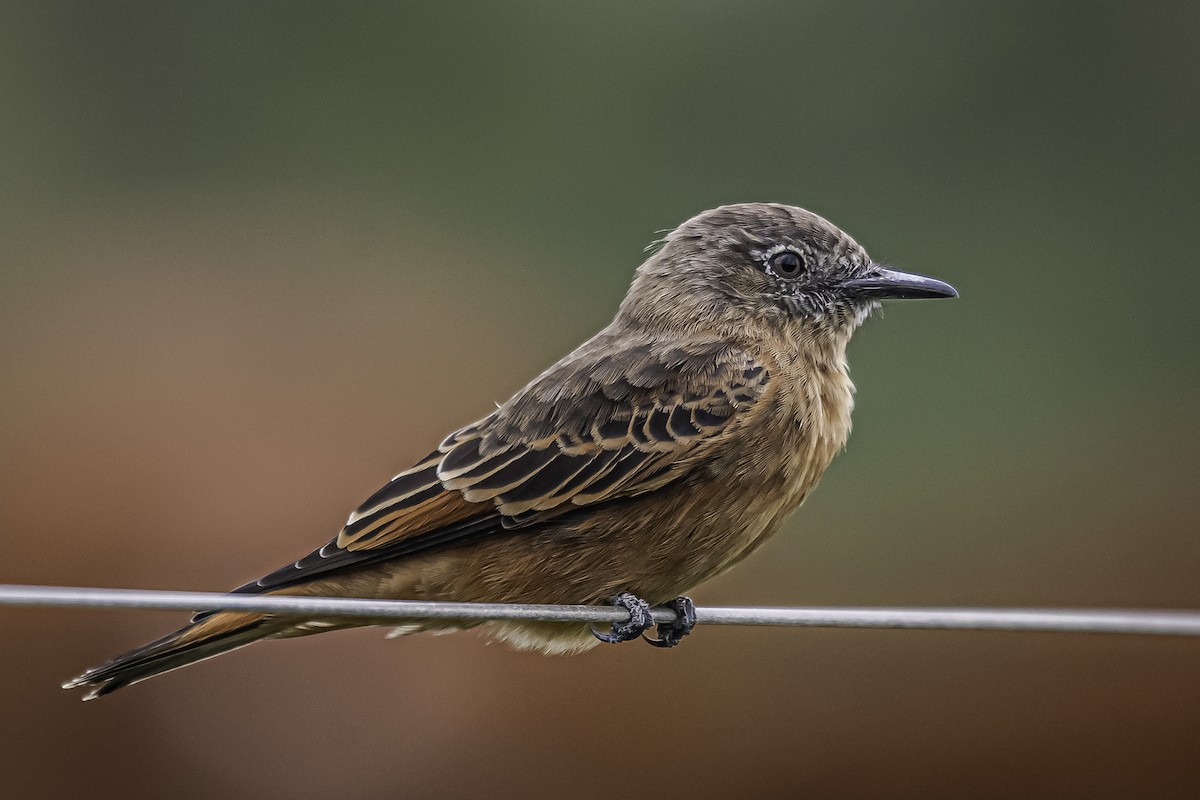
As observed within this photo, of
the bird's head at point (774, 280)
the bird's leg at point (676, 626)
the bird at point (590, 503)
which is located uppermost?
the bird's head at point (774, 280)

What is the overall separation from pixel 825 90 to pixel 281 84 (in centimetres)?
437

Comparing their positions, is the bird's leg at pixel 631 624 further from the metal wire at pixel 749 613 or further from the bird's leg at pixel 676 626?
the metal wire at pixel 749 613

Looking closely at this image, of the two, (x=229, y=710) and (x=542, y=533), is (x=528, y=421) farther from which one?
(x=229, y=710)

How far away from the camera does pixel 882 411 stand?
9.80m

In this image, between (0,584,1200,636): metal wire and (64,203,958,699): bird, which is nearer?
(0,584,1200,636): metal wire

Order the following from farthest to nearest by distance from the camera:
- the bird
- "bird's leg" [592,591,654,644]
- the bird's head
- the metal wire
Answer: the bird's head, the bird, "bird's leg" [592,591,654,644], the metal wire

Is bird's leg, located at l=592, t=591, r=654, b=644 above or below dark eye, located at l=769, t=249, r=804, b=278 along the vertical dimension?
below

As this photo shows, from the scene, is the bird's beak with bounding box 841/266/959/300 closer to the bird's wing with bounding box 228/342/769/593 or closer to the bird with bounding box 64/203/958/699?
the bird with bounding box 64/203/958/699

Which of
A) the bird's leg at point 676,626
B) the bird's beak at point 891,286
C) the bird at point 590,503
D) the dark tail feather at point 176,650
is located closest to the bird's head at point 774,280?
the bird's beak at point 891,286

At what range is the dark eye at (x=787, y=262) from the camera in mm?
5503

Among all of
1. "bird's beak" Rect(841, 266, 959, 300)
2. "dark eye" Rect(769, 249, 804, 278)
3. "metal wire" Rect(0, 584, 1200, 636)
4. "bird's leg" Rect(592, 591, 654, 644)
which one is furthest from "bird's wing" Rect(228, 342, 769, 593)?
"metal wire" Rect(0, 584, 1200, 636)

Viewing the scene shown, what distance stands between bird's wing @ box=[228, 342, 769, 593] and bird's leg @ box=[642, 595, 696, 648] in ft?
1.29

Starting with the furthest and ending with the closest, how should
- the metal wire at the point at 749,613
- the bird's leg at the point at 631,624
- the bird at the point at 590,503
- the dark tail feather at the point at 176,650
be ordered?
1. the bird at the point at 590,503
2. the bird's leg at the point at 631,624
3. the dark tail feather at the point at 176,650
4. the metal wire at the point at 749,613

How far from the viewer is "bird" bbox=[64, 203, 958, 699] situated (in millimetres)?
4684
